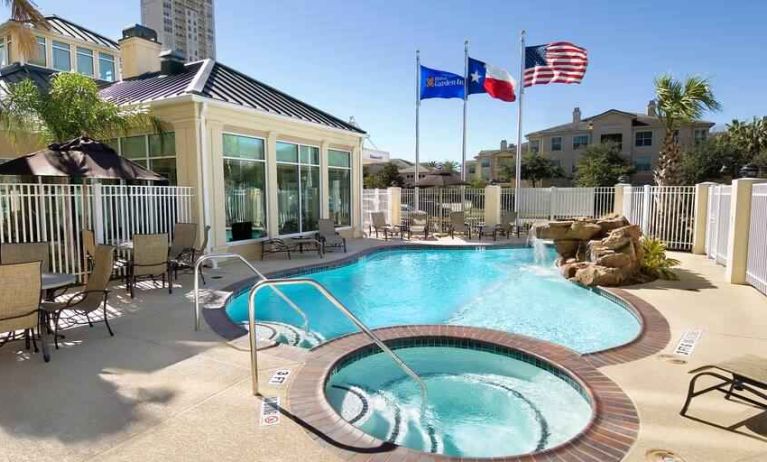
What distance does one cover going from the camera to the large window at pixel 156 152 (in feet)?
35.0

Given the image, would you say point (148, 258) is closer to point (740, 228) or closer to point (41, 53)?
point (740, 228)

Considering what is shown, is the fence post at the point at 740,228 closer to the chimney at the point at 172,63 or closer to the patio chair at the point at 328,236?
the patio chair at the point at 328,236

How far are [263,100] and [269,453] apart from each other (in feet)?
37.4

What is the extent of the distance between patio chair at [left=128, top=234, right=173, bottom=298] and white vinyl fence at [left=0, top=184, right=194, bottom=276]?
1.39 m

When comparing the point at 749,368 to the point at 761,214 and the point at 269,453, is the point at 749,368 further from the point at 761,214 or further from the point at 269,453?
the point at 761,214

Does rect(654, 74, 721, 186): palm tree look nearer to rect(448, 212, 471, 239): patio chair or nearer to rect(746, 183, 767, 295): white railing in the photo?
rect(448, 212, 471, 239): patio chair

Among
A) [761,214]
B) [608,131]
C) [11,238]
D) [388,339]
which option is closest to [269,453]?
Result: [388,339]

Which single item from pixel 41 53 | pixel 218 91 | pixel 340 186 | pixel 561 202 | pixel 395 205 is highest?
pixel 41 53

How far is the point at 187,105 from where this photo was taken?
10.0 m

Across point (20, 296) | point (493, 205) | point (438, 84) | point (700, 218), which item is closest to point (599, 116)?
point (438, 84)

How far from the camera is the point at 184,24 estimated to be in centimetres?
7438

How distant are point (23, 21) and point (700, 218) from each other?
17043 millimetres

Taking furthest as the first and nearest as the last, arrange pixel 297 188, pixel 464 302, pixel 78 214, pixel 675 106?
pixel 675 106 → pixel 297 188 → pixel 464 302 → pixel 78 214

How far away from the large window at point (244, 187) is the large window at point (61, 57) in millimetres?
12506
